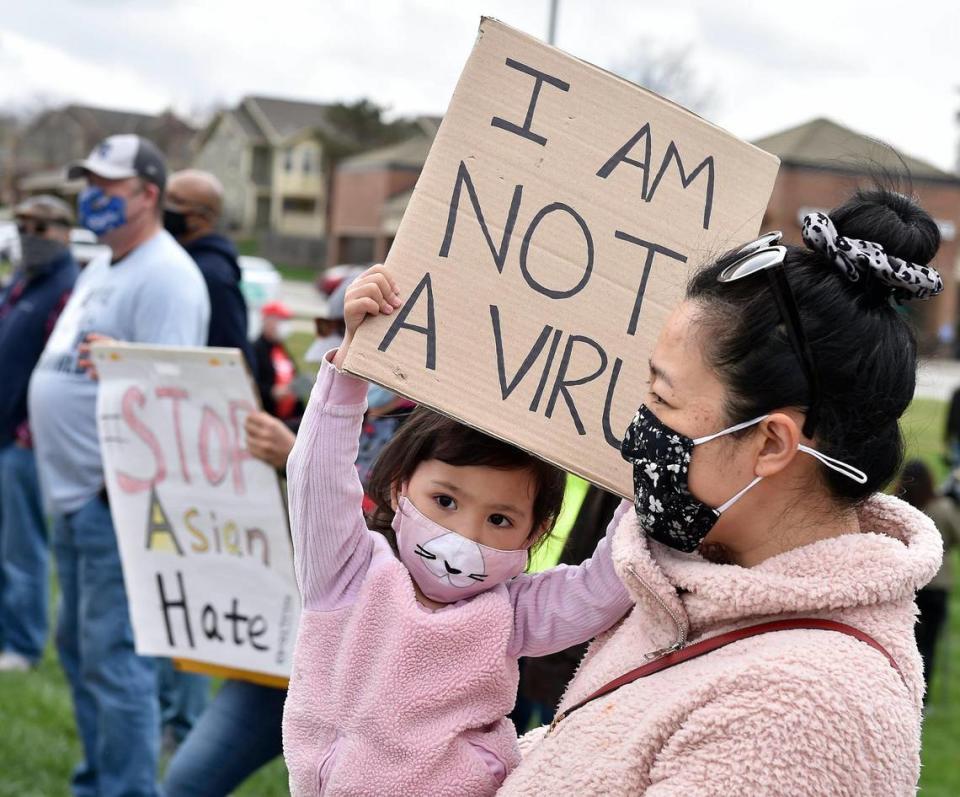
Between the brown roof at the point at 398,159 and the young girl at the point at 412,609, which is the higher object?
the young girl at the point at 412,609

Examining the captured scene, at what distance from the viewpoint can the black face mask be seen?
5.24 meters

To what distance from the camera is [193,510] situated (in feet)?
12.5

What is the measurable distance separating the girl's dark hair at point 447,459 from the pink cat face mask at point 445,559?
91mm

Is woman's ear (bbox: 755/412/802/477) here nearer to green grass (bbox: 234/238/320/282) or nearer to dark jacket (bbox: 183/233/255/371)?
dark jacket (bbox: 183/233/255/371)

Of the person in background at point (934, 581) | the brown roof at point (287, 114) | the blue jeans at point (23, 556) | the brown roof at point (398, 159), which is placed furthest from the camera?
the brown roof at point (287, 114)

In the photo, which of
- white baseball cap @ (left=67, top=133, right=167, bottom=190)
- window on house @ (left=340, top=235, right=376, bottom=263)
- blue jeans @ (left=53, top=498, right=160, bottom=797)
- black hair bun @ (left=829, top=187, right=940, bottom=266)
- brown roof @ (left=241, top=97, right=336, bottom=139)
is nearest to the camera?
black hair bun @ (left=829, top=187, right=940, bottom=266)

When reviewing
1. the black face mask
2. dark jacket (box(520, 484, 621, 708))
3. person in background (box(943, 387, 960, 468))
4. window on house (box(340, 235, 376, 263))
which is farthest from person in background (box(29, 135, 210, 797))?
window on house (box(340, 235, 376, 263))

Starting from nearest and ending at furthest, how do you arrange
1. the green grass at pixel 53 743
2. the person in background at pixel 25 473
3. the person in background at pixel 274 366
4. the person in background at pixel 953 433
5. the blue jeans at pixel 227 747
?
1. the blue jeans at pixel 227 747
2. the green grass at pixel 53 743
3. the person in background at pixel 274 366
4. the person in background at pixel 25 473
5. the person in background at pixel 953 433

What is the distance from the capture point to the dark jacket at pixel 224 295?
15.6 feet

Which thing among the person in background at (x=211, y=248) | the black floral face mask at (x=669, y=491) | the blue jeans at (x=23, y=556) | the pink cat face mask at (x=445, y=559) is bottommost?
the blue jeans at (x=23, y=556)

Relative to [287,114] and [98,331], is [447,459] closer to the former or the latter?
[98,331]

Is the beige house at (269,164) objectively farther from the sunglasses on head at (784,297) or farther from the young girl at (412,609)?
the sunglasses on head at (784,297)

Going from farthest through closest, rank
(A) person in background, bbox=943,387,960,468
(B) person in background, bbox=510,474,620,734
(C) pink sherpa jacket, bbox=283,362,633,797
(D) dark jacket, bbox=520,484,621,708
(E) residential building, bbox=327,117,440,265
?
1. (E) residential building, bbox=327,117,440,265
2. (A) person in background, bbox=943,387,960,468
3. (D) dark jacket, bbox=520,484,621,708
4. (B) person in background, bbox=510,474,620,734
5. (C) pink sherpa jacket, bbox=283,362,633,797

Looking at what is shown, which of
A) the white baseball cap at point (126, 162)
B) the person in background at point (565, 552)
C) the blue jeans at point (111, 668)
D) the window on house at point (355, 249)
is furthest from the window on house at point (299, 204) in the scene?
the person in background at point (565, 552)
